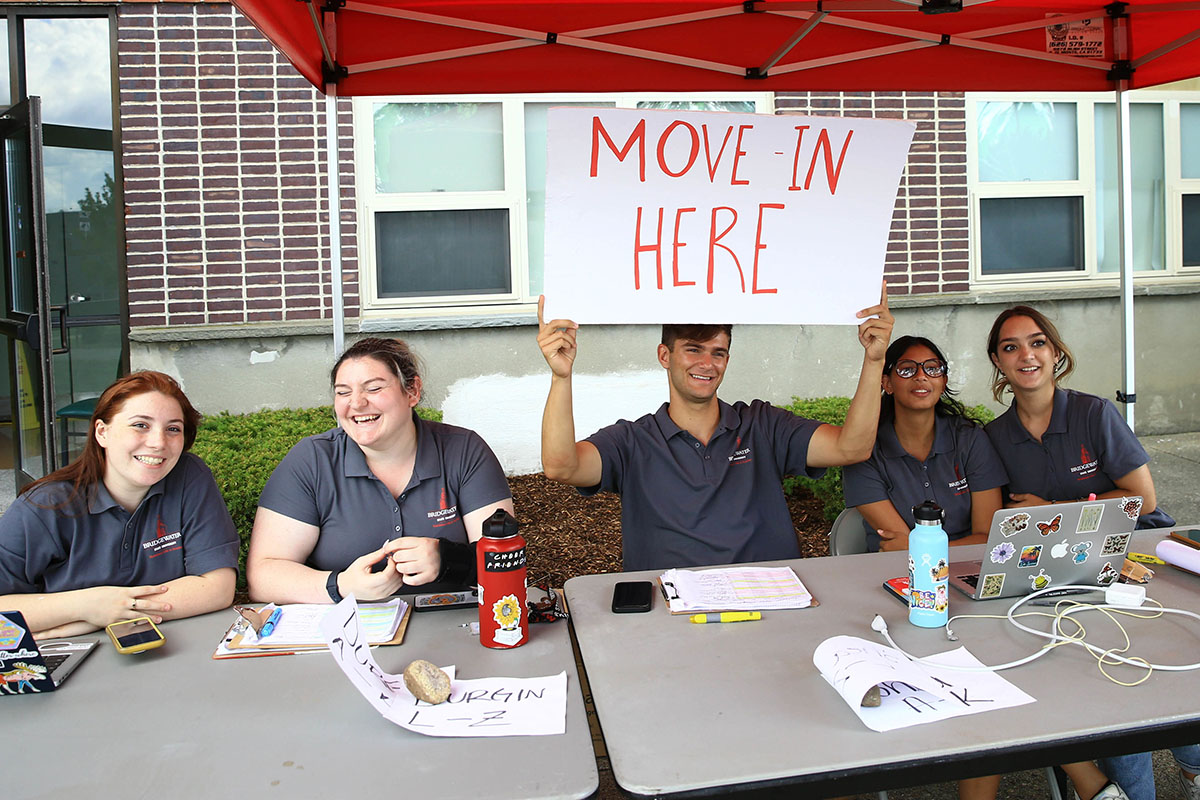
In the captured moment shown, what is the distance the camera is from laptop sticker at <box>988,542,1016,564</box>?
6.85ft

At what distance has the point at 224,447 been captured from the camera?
459cm

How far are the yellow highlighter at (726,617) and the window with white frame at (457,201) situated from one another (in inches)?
185

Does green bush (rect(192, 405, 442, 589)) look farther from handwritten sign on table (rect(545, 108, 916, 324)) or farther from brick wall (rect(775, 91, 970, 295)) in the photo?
brick wall (rect(775, 91, 970, 295))

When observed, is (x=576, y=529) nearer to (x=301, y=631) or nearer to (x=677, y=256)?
(x=677, y=256)

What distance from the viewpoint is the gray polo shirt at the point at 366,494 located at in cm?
253

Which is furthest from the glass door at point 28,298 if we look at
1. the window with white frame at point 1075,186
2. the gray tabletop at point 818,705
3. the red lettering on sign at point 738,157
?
→ the window with white frame at point 1075,186

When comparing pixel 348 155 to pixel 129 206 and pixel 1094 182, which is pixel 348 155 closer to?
pixel 129 206

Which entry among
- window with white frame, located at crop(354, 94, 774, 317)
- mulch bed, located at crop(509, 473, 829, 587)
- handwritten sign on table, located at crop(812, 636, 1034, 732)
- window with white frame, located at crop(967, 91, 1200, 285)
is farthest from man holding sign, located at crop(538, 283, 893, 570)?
window with white frame, located at crop(967, 91, 1200, 285)

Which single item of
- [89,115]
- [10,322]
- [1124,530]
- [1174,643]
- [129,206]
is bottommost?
[1174,643]

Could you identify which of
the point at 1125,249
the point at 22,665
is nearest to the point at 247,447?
the point at 22,665

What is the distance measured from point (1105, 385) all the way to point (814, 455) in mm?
5357

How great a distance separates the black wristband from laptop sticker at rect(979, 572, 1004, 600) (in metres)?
1.21

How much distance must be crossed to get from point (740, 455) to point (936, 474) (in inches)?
27.8

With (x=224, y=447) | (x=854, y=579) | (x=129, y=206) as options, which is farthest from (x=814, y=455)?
(x=129, y=206)
